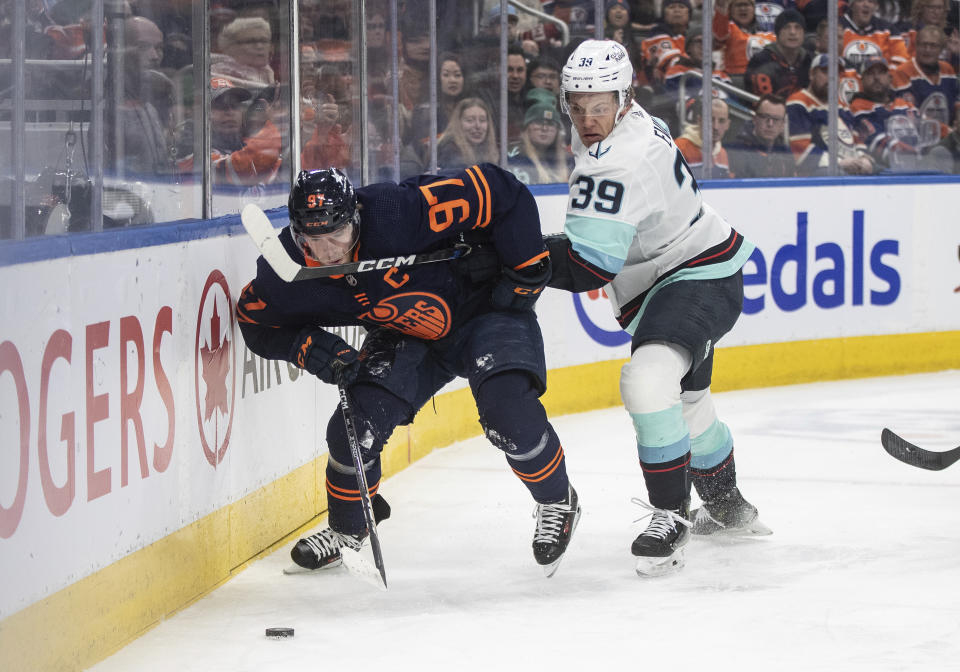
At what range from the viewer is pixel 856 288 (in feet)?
21.1

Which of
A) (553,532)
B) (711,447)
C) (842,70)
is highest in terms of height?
(842,70)

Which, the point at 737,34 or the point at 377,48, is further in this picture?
the point at 737,34

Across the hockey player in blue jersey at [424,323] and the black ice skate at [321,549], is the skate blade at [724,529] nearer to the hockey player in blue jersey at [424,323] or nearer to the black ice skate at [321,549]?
the hockey player in blue jersey at [424,323]

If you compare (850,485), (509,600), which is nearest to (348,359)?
(509,600)

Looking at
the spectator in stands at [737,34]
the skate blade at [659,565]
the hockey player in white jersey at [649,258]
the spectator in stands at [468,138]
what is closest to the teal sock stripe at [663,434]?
the hockey player in white jersey at [649,258]

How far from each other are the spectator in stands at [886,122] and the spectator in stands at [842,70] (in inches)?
1.7

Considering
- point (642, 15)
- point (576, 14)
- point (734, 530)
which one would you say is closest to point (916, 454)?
point (734, 530)

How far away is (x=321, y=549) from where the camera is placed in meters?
3.41

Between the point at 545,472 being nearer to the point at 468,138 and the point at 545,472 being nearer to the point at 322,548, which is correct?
the point at 322,548

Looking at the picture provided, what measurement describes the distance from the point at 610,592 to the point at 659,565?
0.56 feet

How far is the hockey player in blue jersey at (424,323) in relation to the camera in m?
3.19

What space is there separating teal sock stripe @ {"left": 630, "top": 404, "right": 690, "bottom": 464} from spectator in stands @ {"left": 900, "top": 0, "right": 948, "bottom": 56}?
419 centimetres

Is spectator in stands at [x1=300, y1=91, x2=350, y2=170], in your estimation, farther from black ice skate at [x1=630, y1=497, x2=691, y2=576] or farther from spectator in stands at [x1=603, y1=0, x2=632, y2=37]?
spectator in stands at [x1=603, y1=0, x2=632, y2=37]

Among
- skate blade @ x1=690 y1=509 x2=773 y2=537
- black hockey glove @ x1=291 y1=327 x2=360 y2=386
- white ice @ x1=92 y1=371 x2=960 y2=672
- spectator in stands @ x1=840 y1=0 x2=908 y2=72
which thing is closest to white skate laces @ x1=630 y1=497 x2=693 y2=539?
white ice @ x1=92 y1=371 x2=960 y2=672
